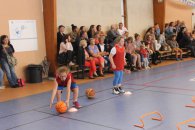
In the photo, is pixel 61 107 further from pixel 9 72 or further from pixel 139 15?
pixel 139 15

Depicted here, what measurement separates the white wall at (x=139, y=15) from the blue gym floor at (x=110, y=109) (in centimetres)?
630

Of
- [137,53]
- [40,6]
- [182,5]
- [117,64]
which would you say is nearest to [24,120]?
[117,64]

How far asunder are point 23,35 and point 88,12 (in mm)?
3347

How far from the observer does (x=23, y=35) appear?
10.0 m

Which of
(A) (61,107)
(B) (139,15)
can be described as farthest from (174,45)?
(A) (61,107)

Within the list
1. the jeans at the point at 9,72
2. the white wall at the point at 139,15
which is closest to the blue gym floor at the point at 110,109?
the jeans at the point at 9,72

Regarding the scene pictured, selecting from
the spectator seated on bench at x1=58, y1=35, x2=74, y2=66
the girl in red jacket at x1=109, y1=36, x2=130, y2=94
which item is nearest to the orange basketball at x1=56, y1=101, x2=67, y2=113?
the girl in red jacket at x1=109, y1=36, x2=130, y2=94

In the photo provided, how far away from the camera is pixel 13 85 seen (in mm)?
9219

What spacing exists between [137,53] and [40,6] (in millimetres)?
4345

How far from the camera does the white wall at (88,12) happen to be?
1128 cm

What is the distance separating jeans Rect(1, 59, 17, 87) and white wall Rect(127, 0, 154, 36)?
6.98 meters

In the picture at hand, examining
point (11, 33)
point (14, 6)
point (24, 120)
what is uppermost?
point (14, 6)

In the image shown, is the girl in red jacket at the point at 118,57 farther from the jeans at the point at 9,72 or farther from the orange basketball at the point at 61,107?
the jeans at the point at 9,72

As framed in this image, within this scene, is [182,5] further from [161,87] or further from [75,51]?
[161,87]
